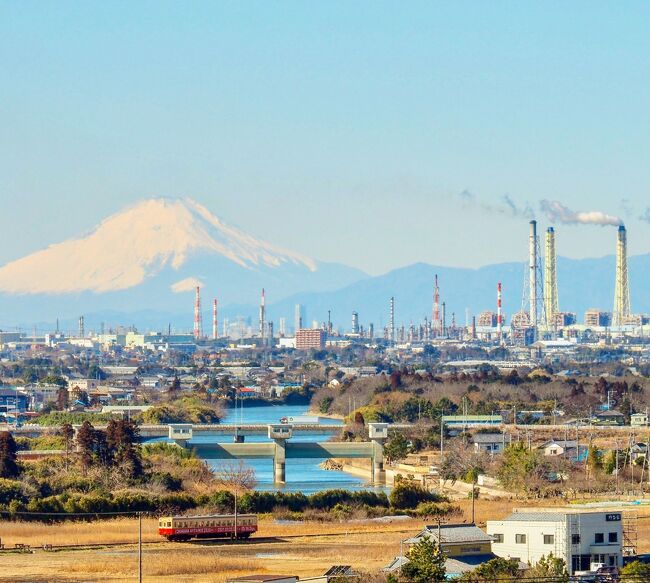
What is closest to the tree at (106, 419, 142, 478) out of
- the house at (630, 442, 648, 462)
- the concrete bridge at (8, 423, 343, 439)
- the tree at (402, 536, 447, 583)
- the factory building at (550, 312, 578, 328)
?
the house at (630, 442, 648, 462)

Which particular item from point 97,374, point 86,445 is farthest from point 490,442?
point 97,374

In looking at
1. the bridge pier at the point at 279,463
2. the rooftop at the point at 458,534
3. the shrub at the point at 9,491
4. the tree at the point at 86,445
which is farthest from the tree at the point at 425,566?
the bridge pier at the point at 279,463

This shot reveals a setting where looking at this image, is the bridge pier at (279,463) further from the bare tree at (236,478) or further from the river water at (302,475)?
the bare tree at (236,478)

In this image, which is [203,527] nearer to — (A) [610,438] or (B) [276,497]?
(B) [276,497]

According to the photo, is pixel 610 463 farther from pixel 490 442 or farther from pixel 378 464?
pixel 490 442

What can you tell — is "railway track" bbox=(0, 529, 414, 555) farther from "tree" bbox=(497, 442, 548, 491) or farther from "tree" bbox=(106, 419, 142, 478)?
"tree" bbox=(106, 419, 142, 478)
